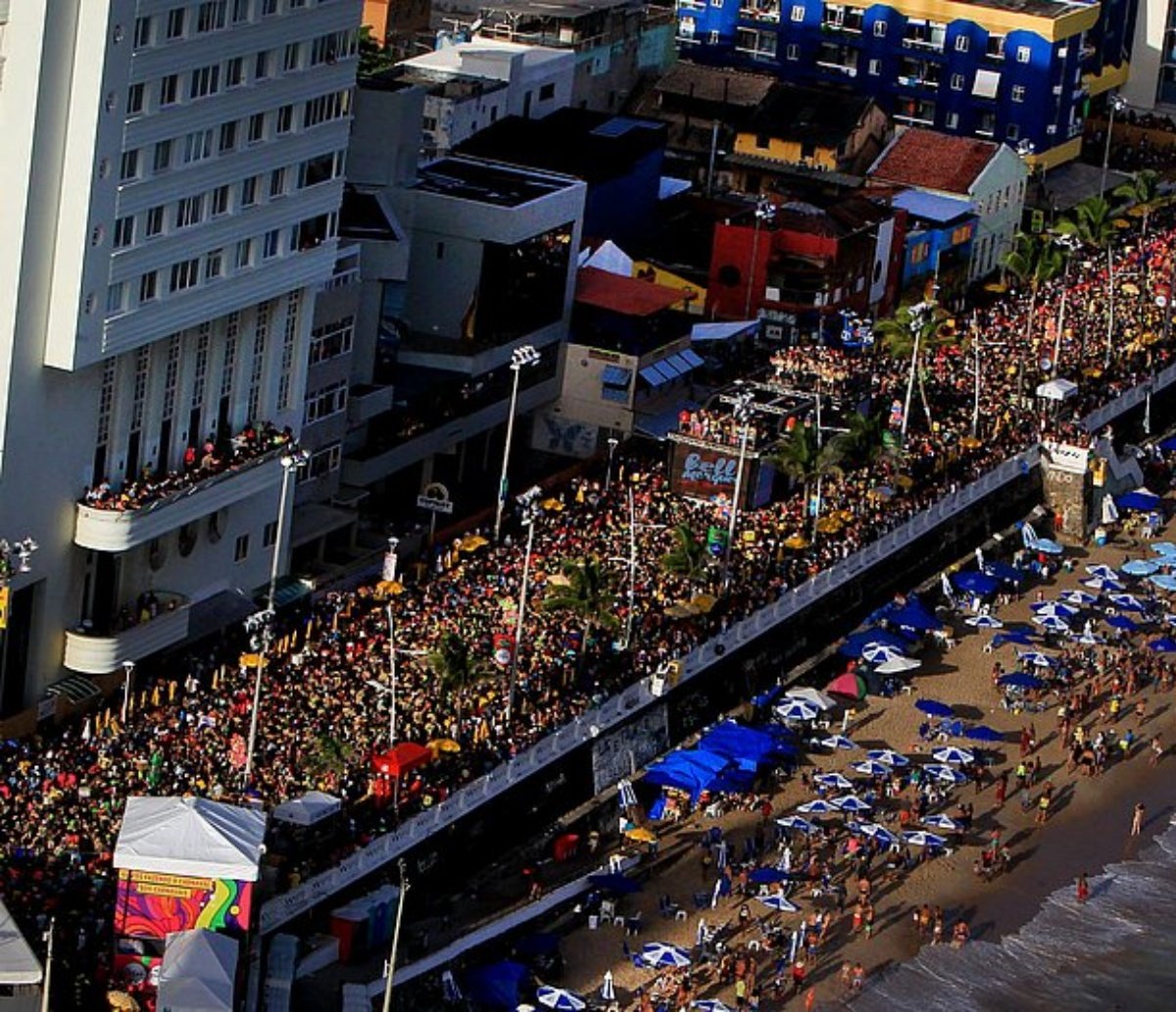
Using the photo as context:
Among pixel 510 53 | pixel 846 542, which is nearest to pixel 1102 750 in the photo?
pixel 846 542

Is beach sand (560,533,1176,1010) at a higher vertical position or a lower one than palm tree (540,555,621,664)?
lower

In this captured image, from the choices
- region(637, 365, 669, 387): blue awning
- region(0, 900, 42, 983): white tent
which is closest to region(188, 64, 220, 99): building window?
region(0, 900, 42, 983): white tent

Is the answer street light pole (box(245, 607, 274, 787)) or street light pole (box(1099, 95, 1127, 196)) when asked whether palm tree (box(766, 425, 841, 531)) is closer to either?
street light pole (box(245, 607, 274, 787))

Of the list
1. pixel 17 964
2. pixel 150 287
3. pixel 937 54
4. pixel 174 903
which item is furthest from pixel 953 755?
pixel 937 54

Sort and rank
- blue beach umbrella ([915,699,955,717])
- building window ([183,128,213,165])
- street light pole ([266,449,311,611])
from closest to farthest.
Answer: street light pole ([266,449,311,611])
building window ([183,128,213,165])
blue beach umbrella ([915,699,955,717])

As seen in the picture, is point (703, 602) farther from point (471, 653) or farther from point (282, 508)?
point (282, 508)

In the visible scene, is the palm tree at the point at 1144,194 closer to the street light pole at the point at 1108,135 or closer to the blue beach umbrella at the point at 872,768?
the street light pole at the point at 1108,135
